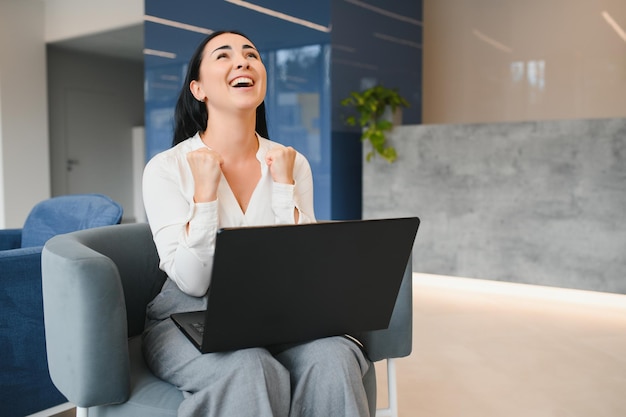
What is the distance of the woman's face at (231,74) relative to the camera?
154 cm

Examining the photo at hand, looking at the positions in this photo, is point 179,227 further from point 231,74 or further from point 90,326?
point 231,74

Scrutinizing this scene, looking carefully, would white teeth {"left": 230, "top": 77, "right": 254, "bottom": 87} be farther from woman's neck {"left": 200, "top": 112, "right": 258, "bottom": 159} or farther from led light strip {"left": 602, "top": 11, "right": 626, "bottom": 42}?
led light strip {"left": 602, "top": 11, "right": 626, "bottom": 42}

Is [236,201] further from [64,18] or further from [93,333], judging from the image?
[64,18]

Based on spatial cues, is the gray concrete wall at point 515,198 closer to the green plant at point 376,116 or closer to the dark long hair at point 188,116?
the green plant at point 376,116

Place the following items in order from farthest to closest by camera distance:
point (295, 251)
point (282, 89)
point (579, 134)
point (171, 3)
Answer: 1. point (171, 3)
2. point (282, 89)
3. point (579, 134)
4. point (295, 251)

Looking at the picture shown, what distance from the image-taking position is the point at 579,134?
4074 mm

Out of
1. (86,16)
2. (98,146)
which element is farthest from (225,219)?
(98,146)

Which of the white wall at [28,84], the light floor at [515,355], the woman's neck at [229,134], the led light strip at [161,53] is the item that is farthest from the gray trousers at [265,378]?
the white wall at [28,84]

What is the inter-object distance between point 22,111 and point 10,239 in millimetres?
5427

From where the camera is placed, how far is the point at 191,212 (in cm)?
136

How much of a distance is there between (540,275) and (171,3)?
4.26 m

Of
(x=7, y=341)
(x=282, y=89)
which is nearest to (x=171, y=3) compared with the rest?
(x=282, y=89)

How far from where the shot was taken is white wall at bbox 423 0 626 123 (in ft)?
18.4

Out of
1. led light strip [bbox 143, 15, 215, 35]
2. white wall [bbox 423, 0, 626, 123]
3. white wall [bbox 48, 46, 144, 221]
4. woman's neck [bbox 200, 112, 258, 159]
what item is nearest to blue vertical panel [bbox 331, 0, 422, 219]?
white wall [bbox 423, 0, 626, 123]
